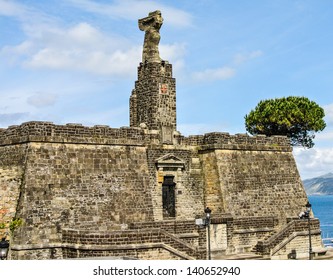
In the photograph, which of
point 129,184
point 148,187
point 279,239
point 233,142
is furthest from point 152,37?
point 279,239

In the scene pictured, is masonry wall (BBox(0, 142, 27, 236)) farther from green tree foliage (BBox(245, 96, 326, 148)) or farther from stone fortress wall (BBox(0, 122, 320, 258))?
green tree foliage (BBox(245, 96, 326, 148))

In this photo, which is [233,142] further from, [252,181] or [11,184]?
[11,184]

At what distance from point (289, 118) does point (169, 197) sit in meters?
21.5

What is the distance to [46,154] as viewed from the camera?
977 inches

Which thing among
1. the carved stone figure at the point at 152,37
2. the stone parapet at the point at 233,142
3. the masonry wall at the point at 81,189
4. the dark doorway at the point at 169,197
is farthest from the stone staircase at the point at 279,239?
the carved stone figure at the point at 152,37

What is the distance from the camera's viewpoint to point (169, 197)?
29109 millimetres

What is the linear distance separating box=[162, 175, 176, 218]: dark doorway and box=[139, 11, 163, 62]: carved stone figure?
6485 millimetres

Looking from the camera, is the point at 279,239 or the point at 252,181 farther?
the point at 252,181

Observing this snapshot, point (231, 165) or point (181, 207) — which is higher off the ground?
point (231, 165)

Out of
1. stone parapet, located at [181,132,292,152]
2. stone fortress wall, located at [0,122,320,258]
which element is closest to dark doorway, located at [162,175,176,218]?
stone fortress wall, located at [0,122,320,258]

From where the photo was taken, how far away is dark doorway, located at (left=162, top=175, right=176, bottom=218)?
28953 millimetres

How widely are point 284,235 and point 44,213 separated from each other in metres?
12.0
